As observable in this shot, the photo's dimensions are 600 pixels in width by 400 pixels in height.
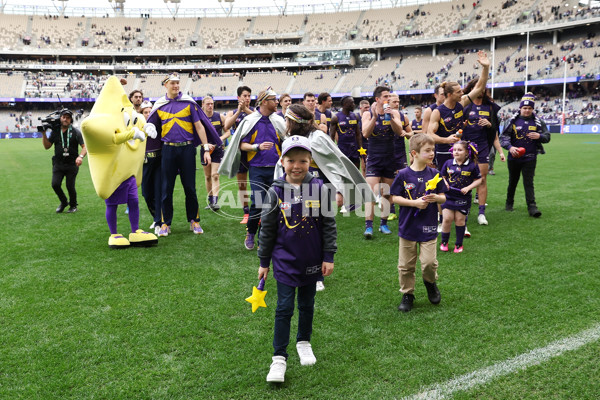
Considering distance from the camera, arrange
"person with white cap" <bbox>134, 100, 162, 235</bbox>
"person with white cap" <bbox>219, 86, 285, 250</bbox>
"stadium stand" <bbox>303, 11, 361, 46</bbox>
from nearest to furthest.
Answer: "person with white cap" <bbox>219, 86, 285, 250</bbox>
"person with white cap" <bbox>134, 100, 162, 235</bbox>
"stadium stand" <bbox>303, 11, 361, 46</bbox>

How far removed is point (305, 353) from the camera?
3143 mm

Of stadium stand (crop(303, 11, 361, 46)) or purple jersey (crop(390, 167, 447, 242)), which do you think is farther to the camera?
stadium stand (crop(303, 11, 361, 46))

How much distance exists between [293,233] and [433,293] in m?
1.81

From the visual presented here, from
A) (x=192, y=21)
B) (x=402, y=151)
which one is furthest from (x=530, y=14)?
(x=402, y=151)

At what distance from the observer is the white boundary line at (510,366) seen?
2.72m

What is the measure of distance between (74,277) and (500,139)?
7066 millimetres

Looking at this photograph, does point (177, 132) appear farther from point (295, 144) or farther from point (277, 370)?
point (277, 370)

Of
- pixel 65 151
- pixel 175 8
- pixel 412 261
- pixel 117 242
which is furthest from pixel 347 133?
pixel 175 8

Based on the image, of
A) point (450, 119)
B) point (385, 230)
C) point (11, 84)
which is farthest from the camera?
point (11, 84)

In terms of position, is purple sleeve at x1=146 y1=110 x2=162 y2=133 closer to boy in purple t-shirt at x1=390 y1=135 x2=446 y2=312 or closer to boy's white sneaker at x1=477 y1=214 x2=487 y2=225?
boy in purple t-shirt at x1=390 y1=135 x2=446 y2=312

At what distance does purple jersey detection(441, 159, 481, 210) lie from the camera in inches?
226

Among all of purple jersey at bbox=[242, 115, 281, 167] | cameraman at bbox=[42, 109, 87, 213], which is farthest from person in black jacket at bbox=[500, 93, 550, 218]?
cameraman at bbox=[42, 109, 87, 213]

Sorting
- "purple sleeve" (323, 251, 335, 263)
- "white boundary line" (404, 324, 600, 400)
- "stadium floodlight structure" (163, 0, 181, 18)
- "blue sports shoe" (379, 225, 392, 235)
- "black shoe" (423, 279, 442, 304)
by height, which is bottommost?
"white boundary line" (404, 324, 600, 400)

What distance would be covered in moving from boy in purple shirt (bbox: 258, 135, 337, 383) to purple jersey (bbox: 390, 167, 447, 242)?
1.17 meters
